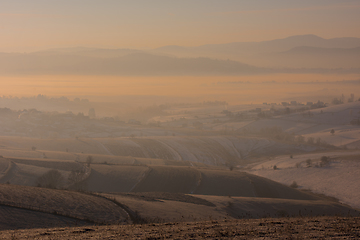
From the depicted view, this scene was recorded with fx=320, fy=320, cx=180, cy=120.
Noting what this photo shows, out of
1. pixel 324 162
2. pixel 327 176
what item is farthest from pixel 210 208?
pixel 324 162

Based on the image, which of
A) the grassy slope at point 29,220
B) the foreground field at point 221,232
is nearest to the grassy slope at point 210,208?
the grassy slope at point 29,220

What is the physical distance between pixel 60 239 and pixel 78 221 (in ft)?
32.6

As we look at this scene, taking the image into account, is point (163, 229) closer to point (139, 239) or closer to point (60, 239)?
point (139, 239)

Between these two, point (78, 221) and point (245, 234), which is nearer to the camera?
point (245, 234)

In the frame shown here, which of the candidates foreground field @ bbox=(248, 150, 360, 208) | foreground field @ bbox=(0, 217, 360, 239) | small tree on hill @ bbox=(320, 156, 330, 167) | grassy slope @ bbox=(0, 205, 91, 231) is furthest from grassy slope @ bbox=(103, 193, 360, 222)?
small tree on hill @ bbox=(320, 156, 330, 167)

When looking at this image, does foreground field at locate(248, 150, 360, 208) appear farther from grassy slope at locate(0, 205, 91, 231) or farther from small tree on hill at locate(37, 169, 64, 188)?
grassy slope at locate(0, 205, 91, 231)

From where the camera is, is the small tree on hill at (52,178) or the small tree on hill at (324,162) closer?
the small tree on hill at (52,178)

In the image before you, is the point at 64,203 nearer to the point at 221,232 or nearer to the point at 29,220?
the point at 29,220

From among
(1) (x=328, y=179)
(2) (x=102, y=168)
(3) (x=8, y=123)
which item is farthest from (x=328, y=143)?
(3) (x=8, y=123)

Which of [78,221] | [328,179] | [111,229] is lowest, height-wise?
[328,179]

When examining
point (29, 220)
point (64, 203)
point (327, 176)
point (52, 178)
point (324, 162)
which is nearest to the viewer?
point (29, 220)

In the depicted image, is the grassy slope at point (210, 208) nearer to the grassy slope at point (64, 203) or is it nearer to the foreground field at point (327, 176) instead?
the grassy slope at point (64, 203)

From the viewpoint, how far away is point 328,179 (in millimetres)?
84438

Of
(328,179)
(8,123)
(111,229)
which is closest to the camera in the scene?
(111,229)
